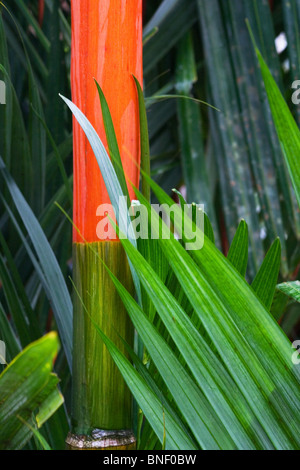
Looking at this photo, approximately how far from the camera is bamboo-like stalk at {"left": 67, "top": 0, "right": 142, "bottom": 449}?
0.33m

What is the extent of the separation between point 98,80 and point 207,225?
11 centimetres

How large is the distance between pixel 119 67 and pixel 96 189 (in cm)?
8

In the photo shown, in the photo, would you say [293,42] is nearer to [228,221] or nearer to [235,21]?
[235,21]

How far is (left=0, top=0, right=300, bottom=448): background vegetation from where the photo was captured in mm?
270

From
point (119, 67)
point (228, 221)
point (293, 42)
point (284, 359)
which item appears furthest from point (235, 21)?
point (284, 359)

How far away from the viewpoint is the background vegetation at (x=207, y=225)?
270mm

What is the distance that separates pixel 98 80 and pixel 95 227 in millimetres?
93

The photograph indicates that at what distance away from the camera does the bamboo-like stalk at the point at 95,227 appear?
0.33 metres

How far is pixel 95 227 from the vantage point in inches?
13.3

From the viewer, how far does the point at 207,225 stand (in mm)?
339

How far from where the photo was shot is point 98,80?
13.4 inches

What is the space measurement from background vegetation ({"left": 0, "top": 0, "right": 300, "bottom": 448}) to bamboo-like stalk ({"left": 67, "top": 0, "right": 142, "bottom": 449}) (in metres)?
0.03

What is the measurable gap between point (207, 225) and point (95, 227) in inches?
2.8

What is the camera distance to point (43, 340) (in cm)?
20
